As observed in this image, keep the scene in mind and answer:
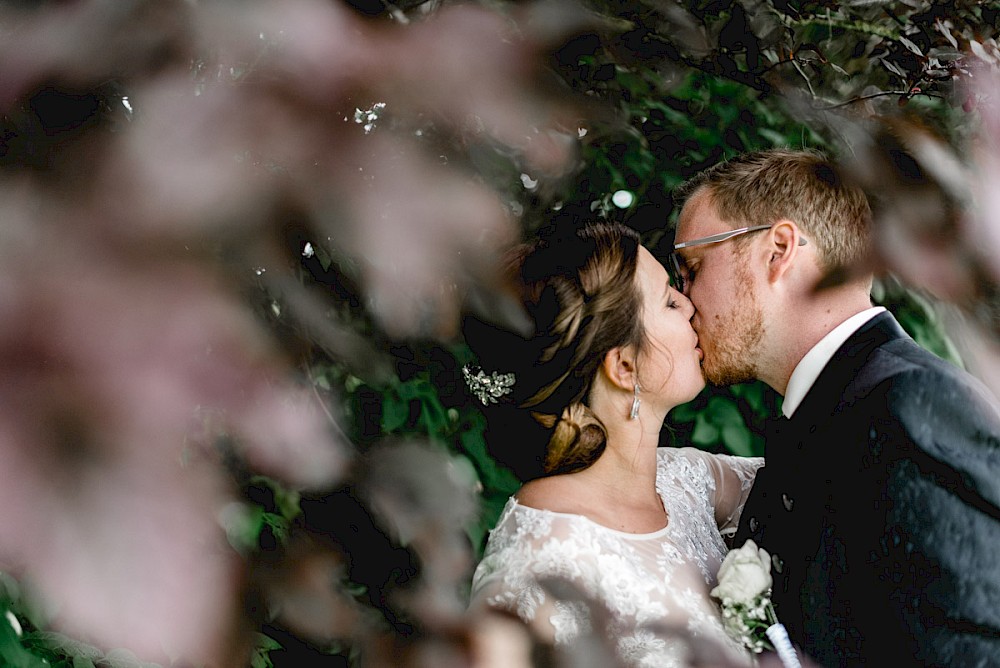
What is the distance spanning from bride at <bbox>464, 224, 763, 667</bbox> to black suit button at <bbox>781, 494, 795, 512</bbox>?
24cm

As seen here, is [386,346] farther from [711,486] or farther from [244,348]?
[711,486]

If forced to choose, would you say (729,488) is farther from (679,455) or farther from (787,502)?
(787,502)

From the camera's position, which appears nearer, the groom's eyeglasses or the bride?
the bride

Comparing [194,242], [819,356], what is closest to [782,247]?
[819,356]

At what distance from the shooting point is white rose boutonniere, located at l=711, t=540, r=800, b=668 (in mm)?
1560

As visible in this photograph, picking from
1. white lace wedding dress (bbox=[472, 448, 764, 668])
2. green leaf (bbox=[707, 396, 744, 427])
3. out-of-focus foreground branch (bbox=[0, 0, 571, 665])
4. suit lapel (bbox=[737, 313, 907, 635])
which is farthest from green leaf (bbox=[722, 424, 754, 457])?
out-of-focus foreground branch (bbox=[0, 0, 571, 665])

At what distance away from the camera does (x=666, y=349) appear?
189cm

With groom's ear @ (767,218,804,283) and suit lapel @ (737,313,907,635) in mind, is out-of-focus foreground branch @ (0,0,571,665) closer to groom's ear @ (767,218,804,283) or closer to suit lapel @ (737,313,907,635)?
suit lapel @ (737,313,907,635)

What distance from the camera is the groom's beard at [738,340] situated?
1.85m

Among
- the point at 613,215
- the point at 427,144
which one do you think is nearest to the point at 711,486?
the point at 613,215

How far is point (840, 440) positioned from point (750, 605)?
34 cm

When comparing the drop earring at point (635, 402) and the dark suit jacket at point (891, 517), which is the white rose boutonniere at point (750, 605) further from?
the drop earring at point (635, 402)

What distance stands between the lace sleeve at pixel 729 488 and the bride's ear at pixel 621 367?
0.46m

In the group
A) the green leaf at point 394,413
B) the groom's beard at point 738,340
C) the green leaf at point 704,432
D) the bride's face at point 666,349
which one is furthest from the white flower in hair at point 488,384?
the green leaf at point 704,432
